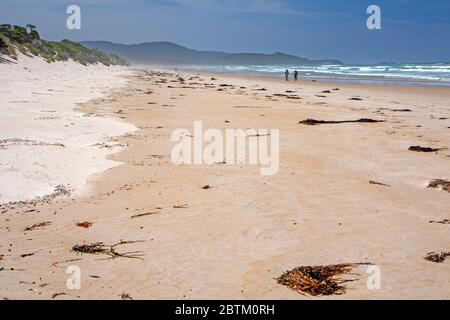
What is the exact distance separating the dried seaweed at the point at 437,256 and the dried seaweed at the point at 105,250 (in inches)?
135

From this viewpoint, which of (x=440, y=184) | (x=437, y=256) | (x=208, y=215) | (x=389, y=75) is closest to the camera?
(x=437, y=256)

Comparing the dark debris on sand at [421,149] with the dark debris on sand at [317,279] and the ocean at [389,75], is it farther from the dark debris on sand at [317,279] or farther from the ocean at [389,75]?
the ocean at [389,75]

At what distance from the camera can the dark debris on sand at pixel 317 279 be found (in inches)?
192

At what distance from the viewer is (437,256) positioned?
18.7ft

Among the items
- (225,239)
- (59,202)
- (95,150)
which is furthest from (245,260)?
(95,150)

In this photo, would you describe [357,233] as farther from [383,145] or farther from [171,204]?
[383,145]

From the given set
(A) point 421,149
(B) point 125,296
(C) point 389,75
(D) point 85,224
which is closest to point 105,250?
(D) point 85,224

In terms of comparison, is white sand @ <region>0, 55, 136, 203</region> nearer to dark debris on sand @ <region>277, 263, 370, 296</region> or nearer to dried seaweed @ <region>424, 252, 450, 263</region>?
dark debris on sand @ <region>277, 263, 370, 296</region>

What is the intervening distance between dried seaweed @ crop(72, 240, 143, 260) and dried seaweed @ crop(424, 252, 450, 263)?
342 cm

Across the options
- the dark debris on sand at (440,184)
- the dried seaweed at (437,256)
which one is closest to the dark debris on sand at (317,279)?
the dried seaweed at (437,256)

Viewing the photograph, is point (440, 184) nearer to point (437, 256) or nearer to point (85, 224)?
point (437, 256)

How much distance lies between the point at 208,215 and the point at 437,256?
10.3ft
